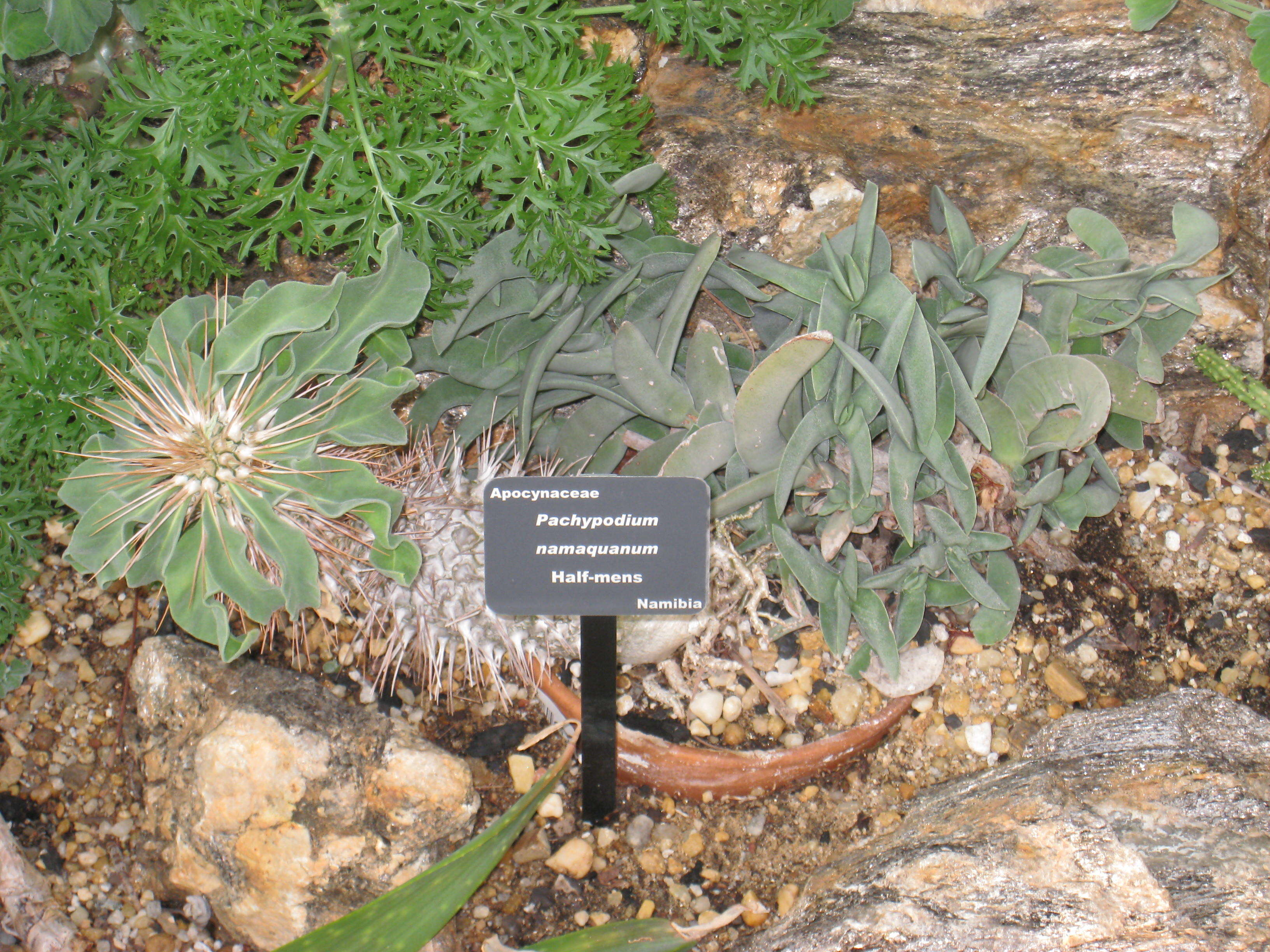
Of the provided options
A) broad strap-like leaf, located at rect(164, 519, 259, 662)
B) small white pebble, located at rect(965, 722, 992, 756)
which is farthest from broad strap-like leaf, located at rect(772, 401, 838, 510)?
broad strap-like leaf, located at rect(164, 519, 259, 662)

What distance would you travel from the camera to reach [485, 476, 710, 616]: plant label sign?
1.21 metres

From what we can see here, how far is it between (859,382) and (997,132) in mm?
703

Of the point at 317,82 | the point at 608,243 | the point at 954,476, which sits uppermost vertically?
the point at 317,82

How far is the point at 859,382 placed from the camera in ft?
4.47

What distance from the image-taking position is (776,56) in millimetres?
1397

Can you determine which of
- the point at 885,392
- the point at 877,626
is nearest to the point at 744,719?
the point at 877,626

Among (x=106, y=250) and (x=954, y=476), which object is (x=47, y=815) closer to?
(x=106, y=250)

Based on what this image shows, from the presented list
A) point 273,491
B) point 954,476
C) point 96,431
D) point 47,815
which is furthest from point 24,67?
point 954,476

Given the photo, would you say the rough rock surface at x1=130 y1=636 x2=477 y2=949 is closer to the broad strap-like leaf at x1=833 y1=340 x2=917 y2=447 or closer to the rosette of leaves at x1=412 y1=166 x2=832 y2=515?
the rosette of leaves at x1=412 y1=166 x2=832 y2=515

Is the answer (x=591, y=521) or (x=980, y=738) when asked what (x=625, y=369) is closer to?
(x=591, y=521)

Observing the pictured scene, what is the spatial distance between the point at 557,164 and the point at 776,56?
1.27 feet

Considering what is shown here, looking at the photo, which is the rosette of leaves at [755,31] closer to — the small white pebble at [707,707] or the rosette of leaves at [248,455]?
the rosette of leaves at [248,455]

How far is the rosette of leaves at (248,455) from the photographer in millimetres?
1166

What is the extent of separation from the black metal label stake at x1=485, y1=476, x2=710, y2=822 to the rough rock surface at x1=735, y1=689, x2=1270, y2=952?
1.44 feet
